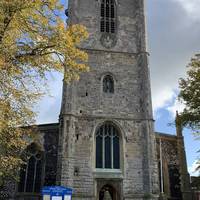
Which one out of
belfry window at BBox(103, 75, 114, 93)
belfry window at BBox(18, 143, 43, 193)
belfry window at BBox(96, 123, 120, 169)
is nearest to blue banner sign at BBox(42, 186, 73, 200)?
belfry window at BBox(96, 123, 120, 169)

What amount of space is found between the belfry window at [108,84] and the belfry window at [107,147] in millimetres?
2795

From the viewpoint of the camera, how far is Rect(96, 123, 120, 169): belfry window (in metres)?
20.8

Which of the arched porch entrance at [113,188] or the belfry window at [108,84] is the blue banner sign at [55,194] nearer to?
the arched porch entrance at [113,188]

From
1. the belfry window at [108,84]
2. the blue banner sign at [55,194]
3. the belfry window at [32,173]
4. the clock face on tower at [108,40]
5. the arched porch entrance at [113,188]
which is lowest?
the blue banner sign at [55,194]

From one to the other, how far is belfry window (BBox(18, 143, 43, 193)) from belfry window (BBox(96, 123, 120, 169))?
4469 millimetres

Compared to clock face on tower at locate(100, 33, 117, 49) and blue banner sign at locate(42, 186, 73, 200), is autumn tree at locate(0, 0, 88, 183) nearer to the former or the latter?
blue banner sign at locate(42, 186, 73, 200)

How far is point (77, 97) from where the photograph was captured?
22062 millimetres

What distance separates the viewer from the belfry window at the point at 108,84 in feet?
75.8

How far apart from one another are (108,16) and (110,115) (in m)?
9.33

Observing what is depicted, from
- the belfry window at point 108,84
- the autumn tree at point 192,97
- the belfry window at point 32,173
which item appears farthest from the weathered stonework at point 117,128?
the autumn tree at point 192,97

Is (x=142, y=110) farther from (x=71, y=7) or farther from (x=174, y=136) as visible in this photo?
(x=71, y=7)

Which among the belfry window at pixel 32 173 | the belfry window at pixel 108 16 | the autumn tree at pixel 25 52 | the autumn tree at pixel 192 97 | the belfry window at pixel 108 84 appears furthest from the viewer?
the belfry window at pixel 108 16

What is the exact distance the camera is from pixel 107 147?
69.9ft

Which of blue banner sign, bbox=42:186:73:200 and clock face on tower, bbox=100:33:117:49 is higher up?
clock face on tower, bbox=100:33:117:49
